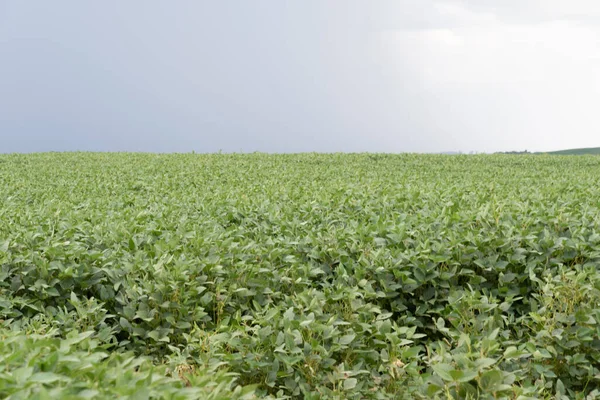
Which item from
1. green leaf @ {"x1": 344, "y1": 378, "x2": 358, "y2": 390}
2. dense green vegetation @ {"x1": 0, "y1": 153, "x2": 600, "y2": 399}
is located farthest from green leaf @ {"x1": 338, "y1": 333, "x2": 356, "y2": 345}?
green leaf @ {"x1": 344, "y1": 378, "x2": 358, "y2": 390}

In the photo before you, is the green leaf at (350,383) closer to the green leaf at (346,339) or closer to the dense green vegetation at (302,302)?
the dense green vegetation at (302,302)

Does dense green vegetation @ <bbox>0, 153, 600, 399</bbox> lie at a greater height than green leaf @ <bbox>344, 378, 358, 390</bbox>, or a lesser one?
greater

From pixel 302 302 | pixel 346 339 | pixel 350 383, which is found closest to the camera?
pixel 350 383

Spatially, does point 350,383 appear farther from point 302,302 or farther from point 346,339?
point 302,302

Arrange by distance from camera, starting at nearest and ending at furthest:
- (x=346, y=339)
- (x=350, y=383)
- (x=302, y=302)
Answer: (x=350, y=383)
(x=346, y=339)
(x=302, y=302)

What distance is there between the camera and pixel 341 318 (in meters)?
3.98

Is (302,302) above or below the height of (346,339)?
above

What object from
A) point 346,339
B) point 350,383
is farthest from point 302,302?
point 350,383

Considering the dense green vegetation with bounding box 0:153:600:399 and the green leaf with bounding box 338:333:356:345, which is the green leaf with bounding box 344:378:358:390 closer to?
the dense green vegetation with bounding box 0:153:600:399

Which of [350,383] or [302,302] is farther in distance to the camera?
[302,302]

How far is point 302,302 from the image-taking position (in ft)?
13.5

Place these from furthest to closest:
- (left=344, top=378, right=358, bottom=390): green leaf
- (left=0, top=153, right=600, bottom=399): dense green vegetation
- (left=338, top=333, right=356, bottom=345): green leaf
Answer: (left=338, top=333, right=356, bottom=345): green leaf → (left=344, top=378, right=358, bottom=390): green leaf → (left=0, top=153, right=600, bottom=399): dense green vegetation

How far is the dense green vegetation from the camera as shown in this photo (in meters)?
3.00

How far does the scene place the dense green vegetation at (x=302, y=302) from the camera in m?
3.00
